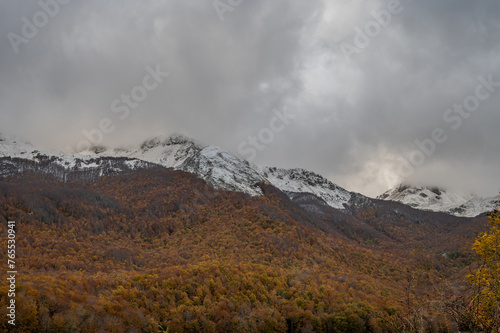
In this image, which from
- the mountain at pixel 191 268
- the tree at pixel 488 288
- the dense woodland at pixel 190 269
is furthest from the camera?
the mountain at pixel 191 268

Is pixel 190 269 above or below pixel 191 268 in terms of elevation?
below

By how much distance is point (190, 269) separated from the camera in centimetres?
8425

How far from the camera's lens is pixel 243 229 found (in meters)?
134

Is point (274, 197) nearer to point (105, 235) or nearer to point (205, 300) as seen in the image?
point (105, 235)

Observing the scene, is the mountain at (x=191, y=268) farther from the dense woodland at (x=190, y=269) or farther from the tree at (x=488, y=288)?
the tree at (x=488, y=288)

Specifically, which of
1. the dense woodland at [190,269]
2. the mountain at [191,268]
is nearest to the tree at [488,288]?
the dense woodland at [190,269]

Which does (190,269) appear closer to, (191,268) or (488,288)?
(191,268)

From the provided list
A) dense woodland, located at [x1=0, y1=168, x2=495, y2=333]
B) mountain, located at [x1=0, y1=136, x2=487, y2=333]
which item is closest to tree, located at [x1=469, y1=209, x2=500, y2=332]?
dense woodland, located at [x1=0, y1=168, x2=495, y2=333]

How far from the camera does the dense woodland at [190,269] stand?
55.1 metres

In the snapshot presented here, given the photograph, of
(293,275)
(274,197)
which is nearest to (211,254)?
(293,275)

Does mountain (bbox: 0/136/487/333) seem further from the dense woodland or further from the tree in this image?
the tree

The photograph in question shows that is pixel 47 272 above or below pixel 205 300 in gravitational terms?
above

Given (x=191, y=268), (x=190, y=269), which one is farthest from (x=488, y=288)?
(x=191, y=268)

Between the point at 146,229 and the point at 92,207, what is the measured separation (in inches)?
1109
